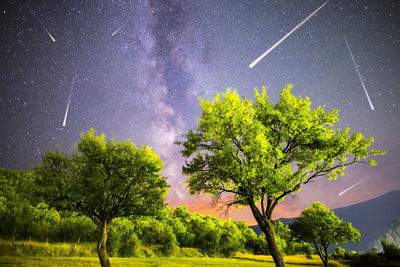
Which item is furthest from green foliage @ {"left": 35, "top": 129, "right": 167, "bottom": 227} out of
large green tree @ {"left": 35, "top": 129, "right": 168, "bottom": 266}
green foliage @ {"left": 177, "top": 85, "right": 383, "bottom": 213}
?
green foliage @ {"left": 177, "top": 85, "right": 383, "bottom": 213}

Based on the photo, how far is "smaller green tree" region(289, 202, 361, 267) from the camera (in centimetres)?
3875

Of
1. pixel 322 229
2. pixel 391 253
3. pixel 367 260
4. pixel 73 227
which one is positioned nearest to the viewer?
pixel 73 227

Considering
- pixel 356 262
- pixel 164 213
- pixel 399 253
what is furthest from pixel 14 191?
pixel 399 253

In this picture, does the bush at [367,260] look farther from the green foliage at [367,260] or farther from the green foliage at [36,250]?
the green foliage at [36,250]

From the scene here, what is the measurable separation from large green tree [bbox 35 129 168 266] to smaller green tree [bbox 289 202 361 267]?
3853 centimetres

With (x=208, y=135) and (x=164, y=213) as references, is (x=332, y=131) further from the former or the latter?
(x=164, y=213)

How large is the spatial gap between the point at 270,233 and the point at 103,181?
16.2 m

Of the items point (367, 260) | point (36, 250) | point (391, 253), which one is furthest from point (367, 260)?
point (36, 250)

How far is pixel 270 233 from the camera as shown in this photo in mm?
14242

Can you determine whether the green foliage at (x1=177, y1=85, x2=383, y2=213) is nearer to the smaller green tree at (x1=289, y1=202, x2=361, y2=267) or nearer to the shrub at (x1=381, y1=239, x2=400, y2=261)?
the smaller green tree at (x1=289, y1=202, x2=361, y2=267)

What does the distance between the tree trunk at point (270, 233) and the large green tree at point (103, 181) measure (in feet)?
32.2

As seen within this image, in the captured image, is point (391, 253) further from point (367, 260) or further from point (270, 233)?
point (270, 233)

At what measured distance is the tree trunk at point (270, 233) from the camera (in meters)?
13.4

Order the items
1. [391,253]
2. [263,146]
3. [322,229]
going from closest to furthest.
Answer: [263,146], [322,229], [391,253]
